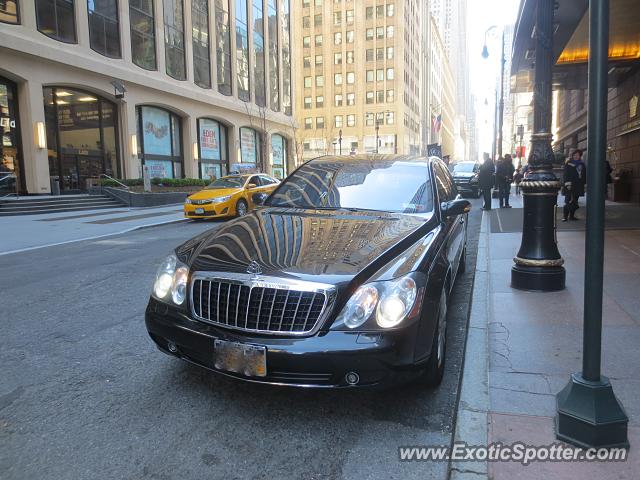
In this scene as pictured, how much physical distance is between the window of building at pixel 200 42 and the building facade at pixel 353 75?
44960 mm

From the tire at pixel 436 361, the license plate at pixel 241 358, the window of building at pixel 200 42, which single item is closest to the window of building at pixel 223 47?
the window of building at pixel 200 42

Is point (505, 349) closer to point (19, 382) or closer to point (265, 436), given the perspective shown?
point (265, 436)

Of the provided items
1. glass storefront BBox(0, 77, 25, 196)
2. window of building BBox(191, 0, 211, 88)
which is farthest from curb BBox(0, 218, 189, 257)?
window of building BBox(191, 0, 211, 88)

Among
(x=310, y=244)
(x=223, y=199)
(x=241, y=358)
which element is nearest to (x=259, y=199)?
(x=310, y=244)

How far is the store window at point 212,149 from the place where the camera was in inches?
1372

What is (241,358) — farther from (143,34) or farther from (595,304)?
(143,34)

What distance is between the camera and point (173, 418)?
311cm

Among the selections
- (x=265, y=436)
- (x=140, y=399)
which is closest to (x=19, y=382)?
(x=140, y=399)

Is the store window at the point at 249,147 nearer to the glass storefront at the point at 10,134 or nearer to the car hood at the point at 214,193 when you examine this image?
the glass storefront at the point at 10,134

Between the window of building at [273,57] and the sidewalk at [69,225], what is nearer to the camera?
the sidewalk at [69,225]

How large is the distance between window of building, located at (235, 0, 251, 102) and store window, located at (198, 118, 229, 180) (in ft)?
12.3

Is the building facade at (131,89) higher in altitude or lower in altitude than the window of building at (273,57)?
lower

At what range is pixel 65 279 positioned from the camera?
7.22 meters

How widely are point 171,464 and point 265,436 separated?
0.55 meters
